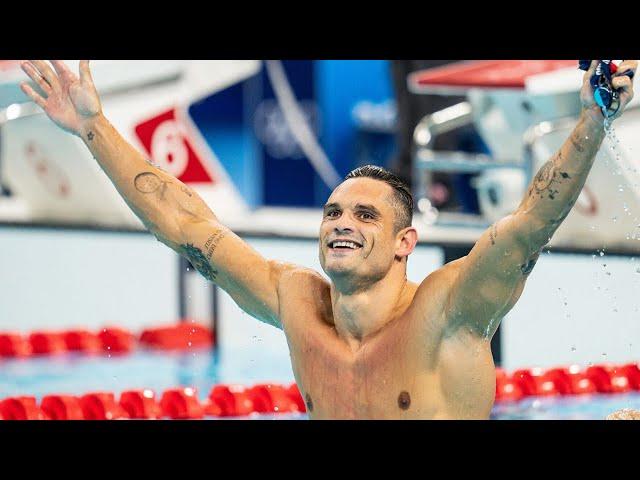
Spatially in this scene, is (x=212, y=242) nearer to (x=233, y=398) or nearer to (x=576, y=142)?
(x=576, y=142)

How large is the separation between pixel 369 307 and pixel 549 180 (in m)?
0.64

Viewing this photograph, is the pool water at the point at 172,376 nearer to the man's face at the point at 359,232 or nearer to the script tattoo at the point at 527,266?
the man's face at the point at 359,232

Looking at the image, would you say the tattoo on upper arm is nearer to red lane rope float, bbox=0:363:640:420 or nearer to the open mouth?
the open mouth

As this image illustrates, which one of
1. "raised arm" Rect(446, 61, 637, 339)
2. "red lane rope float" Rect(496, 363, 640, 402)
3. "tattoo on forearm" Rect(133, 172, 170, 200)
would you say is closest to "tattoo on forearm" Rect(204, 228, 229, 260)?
"tattoo on forearm" Rect(133, 172, 170, 200)

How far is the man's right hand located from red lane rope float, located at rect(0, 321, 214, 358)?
3.64 metres

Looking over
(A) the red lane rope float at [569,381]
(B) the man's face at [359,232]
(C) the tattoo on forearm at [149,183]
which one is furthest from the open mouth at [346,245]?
(A) the red lane rope float at [569,381]

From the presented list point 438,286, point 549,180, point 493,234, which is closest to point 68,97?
point 438,286

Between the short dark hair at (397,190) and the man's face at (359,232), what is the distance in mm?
18

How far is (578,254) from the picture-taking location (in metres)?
7.12

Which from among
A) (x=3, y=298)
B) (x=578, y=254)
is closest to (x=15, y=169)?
(x=3, y=298)

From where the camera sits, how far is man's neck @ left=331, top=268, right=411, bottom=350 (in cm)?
367

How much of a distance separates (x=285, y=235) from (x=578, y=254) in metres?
1.61
